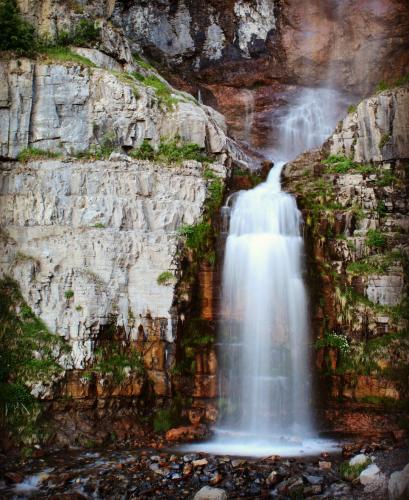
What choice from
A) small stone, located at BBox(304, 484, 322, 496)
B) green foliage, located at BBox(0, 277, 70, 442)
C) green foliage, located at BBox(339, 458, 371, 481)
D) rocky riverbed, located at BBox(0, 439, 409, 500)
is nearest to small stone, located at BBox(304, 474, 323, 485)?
rocky riverbed, located at BBox(0, 439, 409, 500)

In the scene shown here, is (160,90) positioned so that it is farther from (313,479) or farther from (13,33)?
(313,479)

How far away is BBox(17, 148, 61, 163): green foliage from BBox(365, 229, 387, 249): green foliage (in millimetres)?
9621

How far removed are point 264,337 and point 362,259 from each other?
3.75m

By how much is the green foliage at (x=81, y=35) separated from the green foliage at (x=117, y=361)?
10776mm

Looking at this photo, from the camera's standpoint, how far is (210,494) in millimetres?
9422

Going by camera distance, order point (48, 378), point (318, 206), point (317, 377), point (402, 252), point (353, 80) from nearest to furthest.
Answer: point (48, 378)
point (317, 377)
point (402, 252)
point (318, 206)
point (353, 80)

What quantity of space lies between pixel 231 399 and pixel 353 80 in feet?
65.9

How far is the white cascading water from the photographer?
13062 mm

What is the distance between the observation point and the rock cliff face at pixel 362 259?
45.2 feet

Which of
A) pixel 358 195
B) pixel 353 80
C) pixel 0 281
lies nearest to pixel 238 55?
pixel 353 80

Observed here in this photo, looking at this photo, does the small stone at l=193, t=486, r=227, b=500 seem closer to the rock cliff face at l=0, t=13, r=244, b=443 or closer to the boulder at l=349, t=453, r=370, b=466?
the boulder at l=349, t=453, r=370, b=466

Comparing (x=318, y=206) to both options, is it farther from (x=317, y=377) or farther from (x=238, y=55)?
(x=238, y=55)

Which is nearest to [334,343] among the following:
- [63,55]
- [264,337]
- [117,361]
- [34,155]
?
[264,337]

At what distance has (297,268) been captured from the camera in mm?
14547
